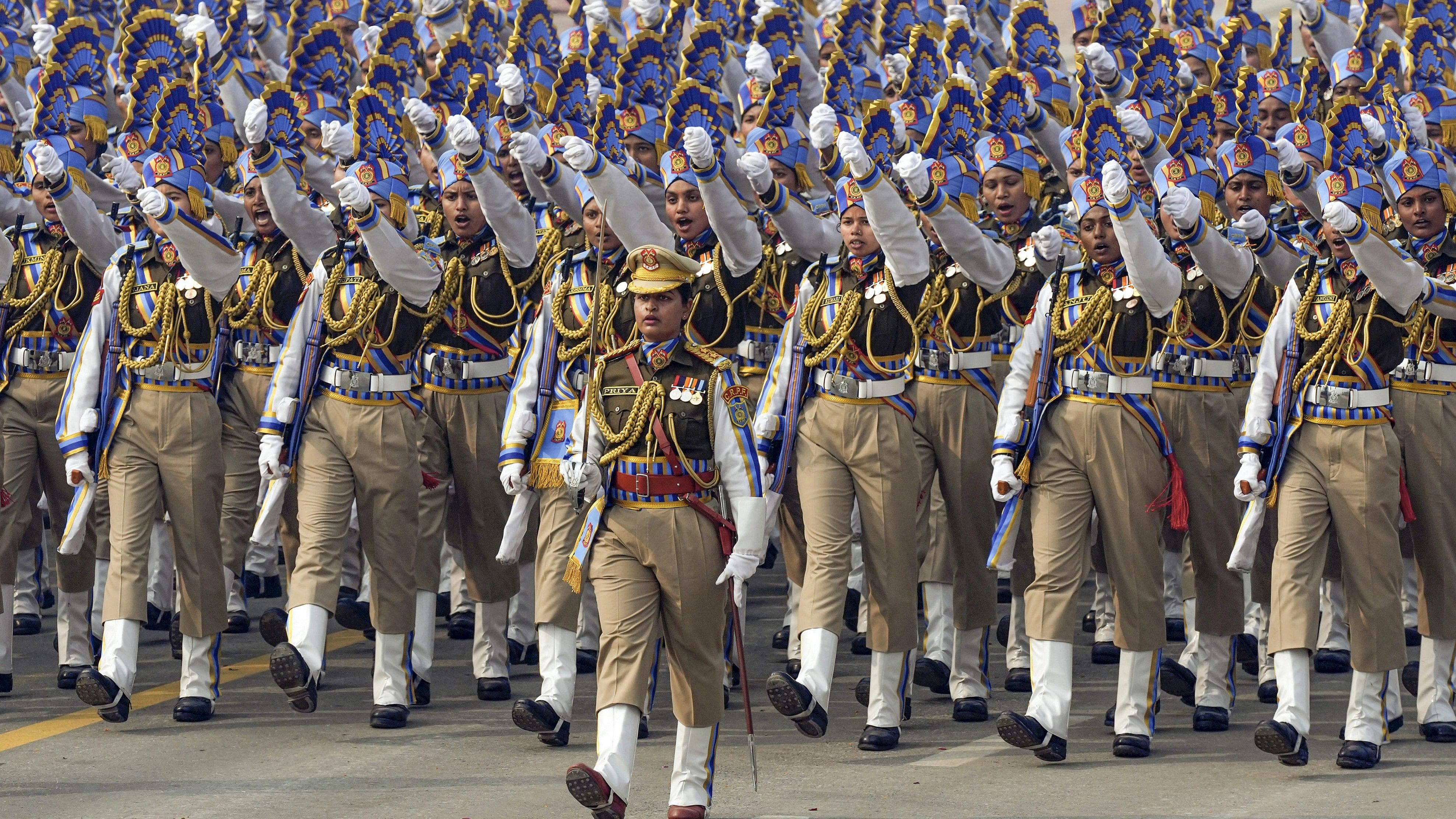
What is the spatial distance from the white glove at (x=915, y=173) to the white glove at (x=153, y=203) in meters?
3.06

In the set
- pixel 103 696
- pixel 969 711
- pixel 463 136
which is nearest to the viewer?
pixel 103 696

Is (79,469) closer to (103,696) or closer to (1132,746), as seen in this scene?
(103,696)

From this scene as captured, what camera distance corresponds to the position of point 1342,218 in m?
7.75

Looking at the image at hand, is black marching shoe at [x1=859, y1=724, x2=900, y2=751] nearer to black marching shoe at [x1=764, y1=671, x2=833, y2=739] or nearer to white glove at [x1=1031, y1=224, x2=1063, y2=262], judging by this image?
black marching shoe at [x1=764, y1=671, x2=833, y2=739]

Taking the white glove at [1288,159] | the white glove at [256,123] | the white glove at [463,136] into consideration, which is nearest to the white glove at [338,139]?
the white glove at [256,123]

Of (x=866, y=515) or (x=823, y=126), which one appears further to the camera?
(x=823, y=126)

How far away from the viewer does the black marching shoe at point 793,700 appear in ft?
26.6

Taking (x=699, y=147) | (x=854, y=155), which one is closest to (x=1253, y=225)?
(x=854, y=155)

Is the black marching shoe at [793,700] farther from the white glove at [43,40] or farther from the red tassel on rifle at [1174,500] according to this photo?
the white glove at [43,40]

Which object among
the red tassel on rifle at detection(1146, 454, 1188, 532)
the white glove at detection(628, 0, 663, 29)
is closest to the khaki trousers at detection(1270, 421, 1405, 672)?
the red tassel on rifle at detection(1146, 454, 1188, 532)

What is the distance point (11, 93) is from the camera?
14094 mm

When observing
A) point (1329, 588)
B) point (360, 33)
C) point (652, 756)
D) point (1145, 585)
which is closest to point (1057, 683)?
point (1145, 585)

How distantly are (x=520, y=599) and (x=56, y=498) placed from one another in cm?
221

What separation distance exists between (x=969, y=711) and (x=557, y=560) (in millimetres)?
1899
